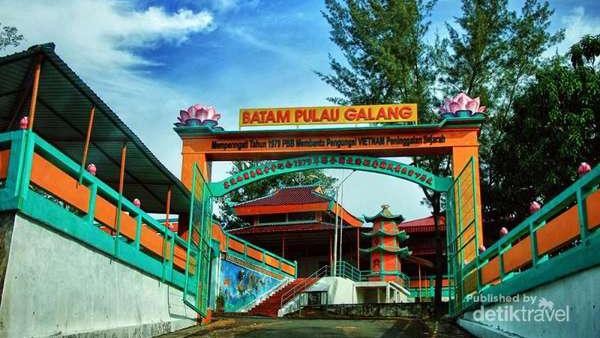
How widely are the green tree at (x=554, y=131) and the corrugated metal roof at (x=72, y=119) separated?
9912 millimetres

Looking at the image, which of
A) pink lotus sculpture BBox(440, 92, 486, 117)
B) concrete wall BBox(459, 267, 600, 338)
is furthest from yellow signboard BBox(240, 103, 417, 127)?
concrete wall BBox(459, 267, 600, 338)

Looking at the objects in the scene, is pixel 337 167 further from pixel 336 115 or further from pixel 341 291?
pixel 341 291

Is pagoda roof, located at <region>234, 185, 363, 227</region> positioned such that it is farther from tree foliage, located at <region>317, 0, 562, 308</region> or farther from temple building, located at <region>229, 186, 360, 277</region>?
tree foliage, located at <region>317, 0, 562, 308</region>

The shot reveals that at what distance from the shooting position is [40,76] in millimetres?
7285

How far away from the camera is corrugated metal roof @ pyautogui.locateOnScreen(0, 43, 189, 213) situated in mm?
6995

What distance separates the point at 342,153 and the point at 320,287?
13.6m

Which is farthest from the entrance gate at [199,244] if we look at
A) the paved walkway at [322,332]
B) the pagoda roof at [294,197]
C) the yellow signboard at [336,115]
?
the pagoda roof at [294,197]

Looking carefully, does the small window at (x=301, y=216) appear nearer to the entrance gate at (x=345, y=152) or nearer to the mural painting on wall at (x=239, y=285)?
the mural painting on wall at (x=239, y=285)

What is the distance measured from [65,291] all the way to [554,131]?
1405cm

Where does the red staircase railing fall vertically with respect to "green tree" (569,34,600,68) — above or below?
below

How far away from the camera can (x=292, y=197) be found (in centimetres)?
3344

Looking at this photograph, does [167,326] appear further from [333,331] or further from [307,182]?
[307,182]

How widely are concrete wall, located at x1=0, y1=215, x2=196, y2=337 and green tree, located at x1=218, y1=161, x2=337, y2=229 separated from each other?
101 feet

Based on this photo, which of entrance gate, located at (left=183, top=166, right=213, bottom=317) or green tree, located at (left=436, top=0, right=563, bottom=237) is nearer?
entrance gate, located at (left=183, top=166, right=213, bottom=317)
